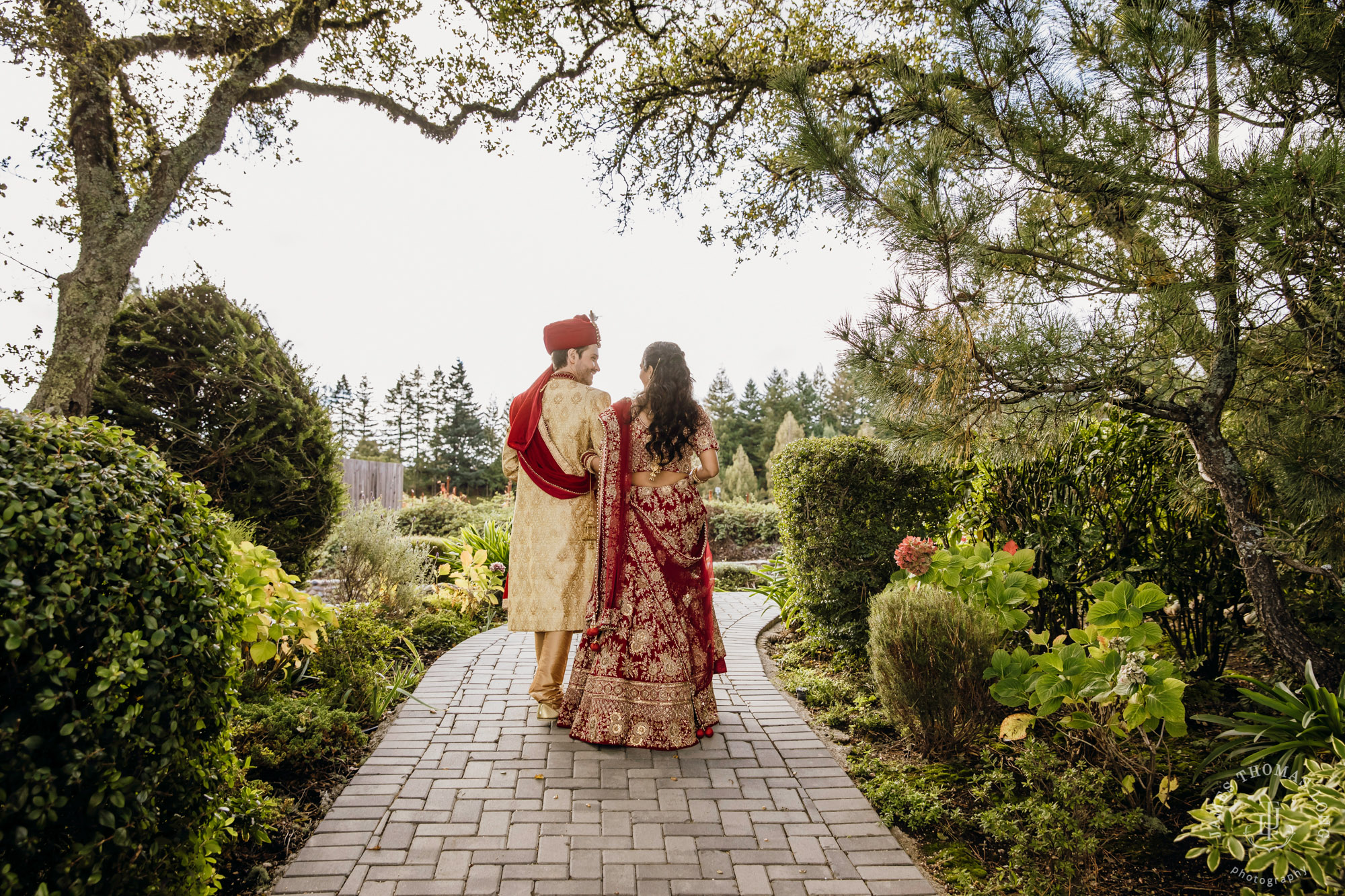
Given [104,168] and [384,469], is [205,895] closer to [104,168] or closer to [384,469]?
[104,168]

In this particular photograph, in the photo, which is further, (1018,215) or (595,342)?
(595,342)

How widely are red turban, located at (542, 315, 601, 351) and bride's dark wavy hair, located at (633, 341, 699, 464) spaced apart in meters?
0.57

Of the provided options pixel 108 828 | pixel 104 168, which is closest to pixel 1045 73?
pixel 108 828

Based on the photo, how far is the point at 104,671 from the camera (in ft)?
5.33

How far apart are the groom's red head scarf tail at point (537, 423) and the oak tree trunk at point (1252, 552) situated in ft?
9.79

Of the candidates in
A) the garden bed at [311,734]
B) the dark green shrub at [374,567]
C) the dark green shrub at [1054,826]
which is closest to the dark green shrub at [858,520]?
the dark green shrub at [1054,826]

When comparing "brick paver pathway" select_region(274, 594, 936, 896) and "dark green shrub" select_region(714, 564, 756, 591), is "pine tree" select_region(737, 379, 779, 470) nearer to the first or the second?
"dark green shrub" select_region(714, 564, 756, 591)

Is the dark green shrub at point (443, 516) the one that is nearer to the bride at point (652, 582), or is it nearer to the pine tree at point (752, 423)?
the bride at point (652, 582)

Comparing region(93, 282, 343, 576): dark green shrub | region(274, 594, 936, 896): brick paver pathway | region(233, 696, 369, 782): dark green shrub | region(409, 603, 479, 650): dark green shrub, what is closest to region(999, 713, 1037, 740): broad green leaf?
region(274, 594, 936, 896): brick paver pathway

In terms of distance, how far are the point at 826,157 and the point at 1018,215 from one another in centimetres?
92

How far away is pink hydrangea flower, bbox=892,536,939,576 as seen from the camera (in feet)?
13.0

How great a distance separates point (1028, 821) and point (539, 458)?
2900mm

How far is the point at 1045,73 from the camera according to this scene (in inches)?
116

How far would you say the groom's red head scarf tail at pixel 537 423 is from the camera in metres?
3.98
